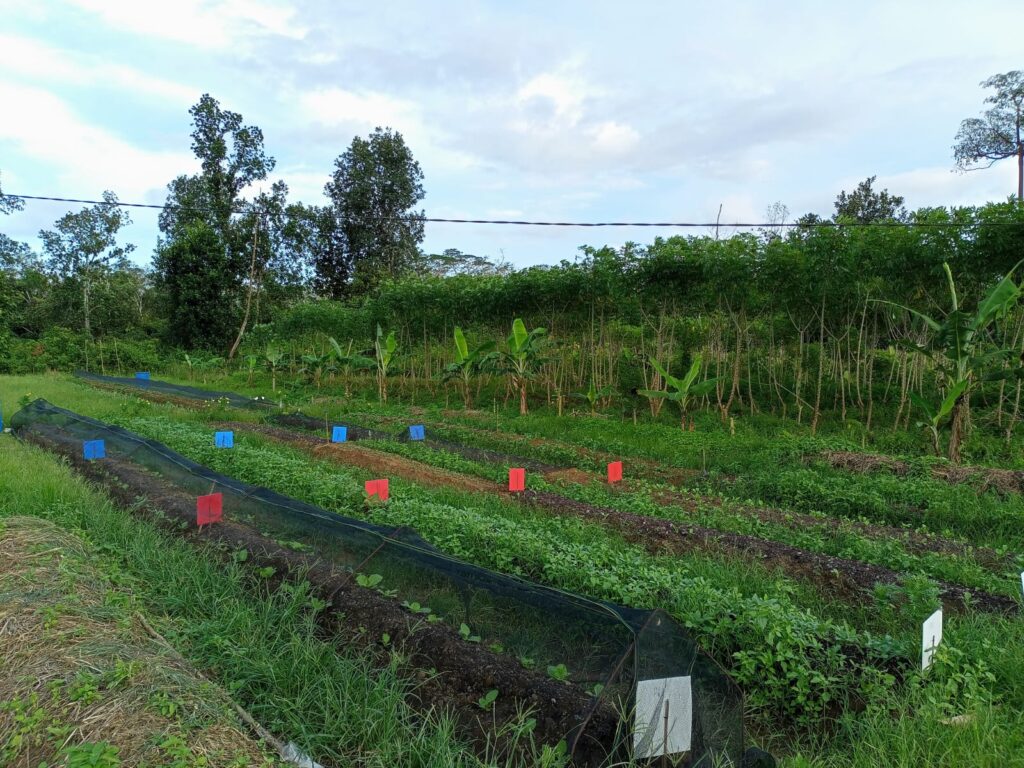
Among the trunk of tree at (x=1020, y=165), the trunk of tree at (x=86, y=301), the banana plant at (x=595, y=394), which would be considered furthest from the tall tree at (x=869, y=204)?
the trunk of tree at (x=86, y=301)

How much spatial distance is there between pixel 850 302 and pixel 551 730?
12.1m

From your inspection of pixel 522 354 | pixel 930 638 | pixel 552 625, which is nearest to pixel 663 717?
pixel 552 625

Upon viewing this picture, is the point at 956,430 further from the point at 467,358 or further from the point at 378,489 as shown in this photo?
the point at 467,358

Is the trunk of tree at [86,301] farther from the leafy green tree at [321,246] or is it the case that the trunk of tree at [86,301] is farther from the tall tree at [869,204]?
the tall tree at [869,204]

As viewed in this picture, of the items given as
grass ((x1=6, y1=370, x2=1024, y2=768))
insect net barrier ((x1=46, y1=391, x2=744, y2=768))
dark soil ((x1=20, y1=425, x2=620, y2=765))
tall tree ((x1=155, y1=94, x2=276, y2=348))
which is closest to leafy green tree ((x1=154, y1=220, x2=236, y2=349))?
tall tree ((x1=155, y1=94, x2=276, y2=348))

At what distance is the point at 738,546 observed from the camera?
17.4ft

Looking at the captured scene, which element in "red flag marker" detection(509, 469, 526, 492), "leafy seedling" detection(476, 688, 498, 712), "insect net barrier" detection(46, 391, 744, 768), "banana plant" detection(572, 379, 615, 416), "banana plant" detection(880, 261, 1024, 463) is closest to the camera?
"insect net barrier" detection(46, 391, 744, 768)

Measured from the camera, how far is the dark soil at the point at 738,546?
4.27 meters

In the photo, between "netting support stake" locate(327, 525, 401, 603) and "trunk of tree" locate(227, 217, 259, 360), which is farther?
"trunk of tree" locate(227, 217, 259, 360)

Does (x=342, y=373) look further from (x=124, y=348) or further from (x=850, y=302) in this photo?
(x=850, y=302)

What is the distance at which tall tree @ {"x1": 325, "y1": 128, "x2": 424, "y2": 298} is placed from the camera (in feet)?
107

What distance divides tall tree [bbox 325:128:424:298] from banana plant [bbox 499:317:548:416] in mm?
19031

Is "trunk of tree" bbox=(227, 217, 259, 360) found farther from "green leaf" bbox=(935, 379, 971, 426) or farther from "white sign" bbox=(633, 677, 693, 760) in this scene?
"white sign" bbox=(633, 677, 693, 760)

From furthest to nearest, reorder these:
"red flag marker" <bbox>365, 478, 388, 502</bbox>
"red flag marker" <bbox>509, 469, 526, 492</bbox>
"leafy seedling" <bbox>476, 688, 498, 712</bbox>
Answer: "red flag marker" <bbox>509, 469, 526, 492</bbox> < "red flag marker" <bbox>365, 478, 388, 502</bbox> < "leafy seedling" <bbox>476, 688, 498, 712</bbox>
